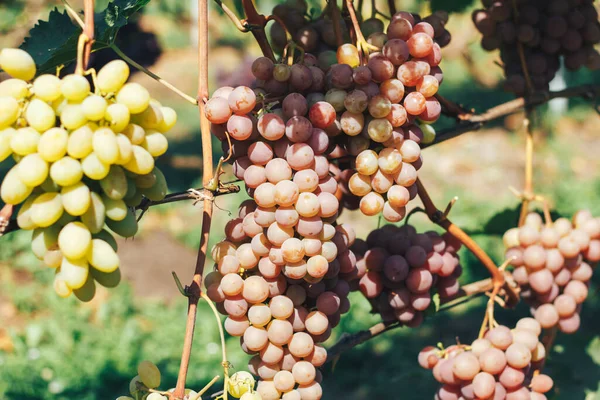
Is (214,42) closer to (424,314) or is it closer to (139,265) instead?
(139,265)

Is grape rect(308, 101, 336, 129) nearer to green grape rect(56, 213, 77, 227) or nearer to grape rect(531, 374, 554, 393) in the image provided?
green grape rect(56, 213, 77, 227)

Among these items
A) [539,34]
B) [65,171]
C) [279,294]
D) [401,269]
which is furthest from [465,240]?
[65,171]

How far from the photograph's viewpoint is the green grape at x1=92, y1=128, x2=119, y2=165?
564 millimetres

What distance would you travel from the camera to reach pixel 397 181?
32.8 inches

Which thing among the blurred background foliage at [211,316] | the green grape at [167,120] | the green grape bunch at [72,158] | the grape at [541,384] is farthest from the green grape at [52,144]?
the blurred background foliage at [211,316]

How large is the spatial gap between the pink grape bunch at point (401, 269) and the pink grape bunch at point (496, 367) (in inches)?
3.8

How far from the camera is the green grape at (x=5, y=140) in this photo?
58 centimetres

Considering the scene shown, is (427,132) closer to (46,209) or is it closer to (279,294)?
(279,294)

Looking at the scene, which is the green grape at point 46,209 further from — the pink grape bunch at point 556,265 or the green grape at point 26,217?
the pink grape bunch at point 556,265

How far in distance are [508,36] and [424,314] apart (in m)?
0.57

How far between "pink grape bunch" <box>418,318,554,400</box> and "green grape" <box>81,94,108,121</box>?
0.69 m

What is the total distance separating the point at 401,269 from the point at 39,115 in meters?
0.62

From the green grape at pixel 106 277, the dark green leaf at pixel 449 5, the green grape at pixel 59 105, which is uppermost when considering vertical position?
the green grape at pixel 59 105

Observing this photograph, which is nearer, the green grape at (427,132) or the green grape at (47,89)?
the green grape at (47,89)
